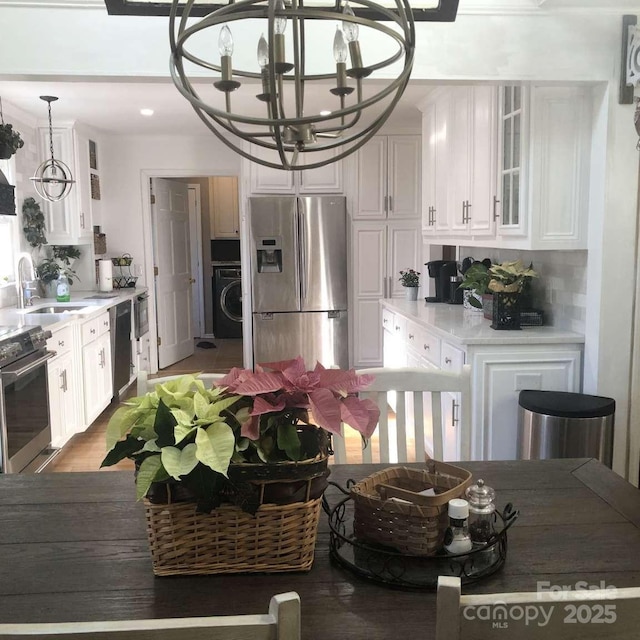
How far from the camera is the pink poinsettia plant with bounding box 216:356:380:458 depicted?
43.8 inches

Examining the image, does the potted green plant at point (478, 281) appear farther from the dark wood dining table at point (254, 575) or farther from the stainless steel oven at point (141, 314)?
the stainless steel oven at point (141, 314)

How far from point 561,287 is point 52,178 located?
142 inches

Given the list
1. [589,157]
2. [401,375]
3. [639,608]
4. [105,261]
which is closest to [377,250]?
[105,261]

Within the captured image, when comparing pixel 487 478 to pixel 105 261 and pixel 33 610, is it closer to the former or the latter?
pixel 33 610

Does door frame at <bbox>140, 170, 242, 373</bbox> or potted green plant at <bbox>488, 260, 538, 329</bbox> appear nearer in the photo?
potted green plant at <bbox>488, 260, 538, 329</bbox>

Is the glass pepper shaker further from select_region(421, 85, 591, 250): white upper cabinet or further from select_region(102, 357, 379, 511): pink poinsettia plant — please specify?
select_region(421, 85, 591, 250): white upper cabinet

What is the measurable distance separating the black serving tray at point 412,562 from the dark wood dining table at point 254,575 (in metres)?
0.02

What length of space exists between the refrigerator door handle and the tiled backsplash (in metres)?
2.26

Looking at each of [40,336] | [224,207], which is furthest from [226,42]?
[224,207]

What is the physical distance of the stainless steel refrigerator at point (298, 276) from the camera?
5734mm

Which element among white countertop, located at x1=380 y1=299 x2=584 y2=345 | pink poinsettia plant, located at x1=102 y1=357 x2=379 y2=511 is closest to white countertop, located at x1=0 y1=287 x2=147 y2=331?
white countertop, located at x1=380 y1=299 x2=584 y2=345

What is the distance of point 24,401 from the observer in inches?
131

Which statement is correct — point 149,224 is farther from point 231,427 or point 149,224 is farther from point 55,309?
point 231,427

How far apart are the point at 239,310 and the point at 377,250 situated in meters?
2.92
